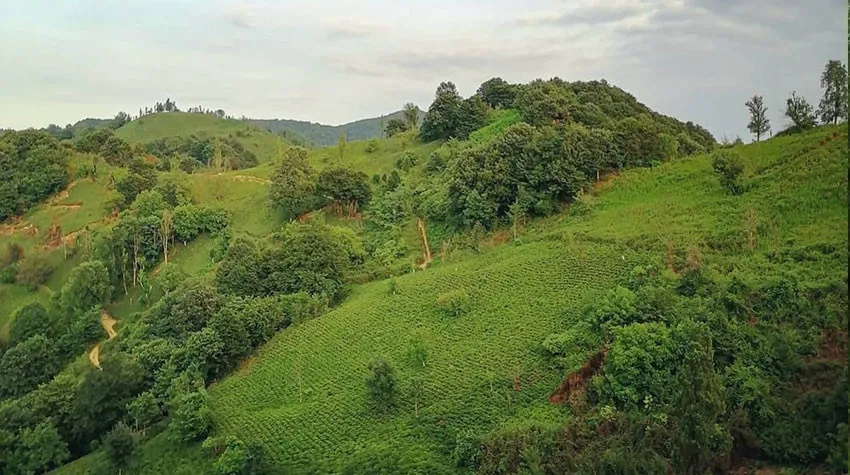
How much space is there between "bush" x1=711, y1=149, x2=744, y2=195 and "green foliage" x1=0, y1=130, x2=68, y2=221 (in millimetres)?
47161

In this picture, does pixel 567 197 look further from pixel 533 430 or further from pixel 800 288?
pixel 533 430

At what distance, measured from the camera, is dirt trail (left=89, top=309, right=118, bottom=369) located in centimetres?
3338

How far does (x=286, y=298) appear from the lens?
28.3 meters

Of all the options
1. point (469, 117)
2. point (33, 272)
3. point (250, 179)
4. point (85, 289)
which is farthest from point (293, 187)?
point (33, 272)

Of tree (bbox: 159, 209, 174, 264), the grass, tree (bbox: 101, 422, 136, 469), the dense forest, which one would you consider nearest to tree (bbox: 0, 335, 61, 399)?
A: the dense forest

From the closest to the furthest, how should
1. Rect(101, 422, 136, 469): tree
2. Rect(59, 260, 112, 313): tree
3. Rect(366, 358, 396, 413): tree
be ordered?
Rect(366, 358, 396, 413): tree → Rect(101, 422, 136, 469): tree → Rect(59, 260, 112, 313): tree

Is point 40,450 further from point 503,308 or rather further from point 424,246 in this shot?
point 424,246

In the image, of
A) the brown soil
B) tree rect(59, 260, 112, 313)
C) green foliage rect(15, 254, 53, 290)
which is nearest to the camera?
the brown soil

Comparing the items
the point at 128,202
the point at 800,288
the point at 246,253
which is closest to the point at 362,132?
the point at 128,202

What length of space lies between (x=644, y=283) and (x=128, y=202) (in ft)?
128

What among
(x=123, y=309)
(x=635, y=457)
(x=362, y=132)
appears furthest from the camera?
(x=362, y=132)

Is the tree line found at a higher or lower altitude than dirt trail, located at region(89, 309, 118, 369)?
higher

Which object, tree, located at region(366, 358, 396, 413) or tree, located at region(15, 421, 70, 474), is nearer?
tree, located at region(366, 358, 396, 413)

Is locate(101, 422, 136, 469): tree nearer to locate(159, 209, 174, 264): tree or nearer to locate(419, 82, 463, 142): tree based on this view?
locate(159, 209, 174, 264): tree
